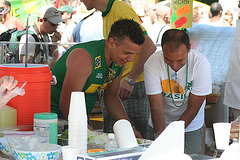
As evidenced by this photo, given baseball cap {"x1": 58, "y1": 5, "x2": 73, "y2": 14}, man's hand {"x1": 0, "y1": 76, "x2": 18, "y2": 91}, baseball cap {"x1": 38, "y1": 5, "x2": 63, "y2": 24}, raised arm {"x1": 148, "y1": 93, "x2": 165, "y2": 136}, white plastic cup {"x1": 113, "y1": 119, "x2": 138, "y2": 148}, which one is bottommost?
raised arm {"x1": 148, "y1": 93, "x2": 165, "y2": 136}

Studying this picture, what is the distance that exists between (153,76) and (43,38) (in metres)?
2.19

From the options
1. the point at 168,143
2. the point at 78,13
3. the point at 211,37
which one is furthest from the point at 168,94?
the point at 78,13

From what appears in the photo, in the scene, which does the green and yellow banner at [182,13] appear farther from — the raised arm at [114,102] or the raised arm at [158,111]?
the raised arm at [114,102]

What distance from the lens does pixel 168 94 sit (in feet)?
8.40

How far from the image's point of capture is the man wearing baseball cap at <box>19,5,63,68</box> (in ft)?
13.6

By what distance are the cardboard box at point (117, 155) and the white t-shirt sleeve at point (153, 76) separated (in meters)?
1.26

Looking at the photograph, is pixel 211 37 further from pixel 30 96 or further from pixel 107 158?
pixel 107 158

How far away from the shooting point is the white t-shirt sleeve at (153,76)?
8.24 feet

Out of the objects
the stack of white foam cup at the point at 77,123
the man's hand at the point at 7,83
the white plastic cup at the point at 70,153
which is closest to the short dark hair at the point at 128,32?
the man's hand at the point at 7,83

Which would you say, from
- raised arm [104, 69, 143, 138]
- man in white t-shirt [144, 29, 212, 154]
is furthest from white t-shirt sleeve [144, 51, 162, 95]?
raised arm [104, 69, 143, 138]

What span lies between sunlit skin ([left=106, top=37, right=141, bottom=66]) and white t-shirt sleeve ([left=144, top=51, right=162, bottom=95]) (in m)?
0.36

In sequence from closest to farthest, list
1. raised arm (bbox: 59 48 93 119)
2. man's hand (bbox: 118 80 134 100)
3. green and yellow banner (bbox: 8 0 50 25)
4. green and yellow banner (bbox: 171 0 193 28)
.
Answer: raised arm (bbox: 59 48 93 119) → man's hand (bbox: 118 80 134 100) → green and yellow banner (bbox: 171 0 193 28) → green and yellow banner (bbox: 8 0 50 25)

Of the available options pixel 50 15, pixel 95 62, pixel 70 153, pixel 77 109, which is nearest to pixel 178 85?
pixel 95 62

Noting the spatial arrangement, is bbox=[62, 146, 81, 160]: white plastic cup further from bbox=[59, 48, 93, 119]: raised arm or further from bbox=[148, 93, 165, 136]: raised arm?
bbox=[148, 93, 165, 136]: raised arm
